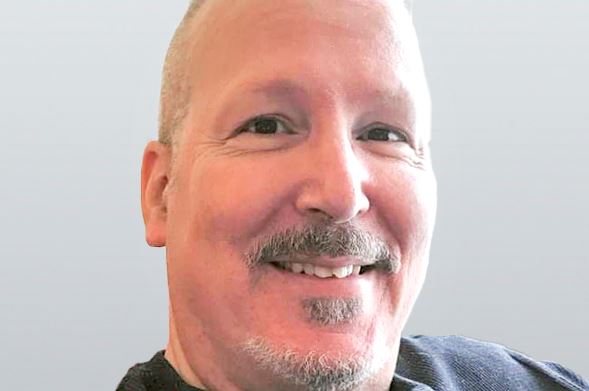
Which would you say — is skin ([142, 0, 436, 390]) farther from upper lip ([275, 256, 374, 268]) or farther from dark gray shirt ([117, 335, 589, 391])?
dark gray shirt ([117, 335, 589, 391])

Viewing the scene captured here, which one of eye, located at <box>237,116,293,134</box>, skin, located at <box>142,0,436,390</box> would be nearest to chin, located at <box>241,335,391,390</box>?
skin, located at <box>142,0,436,390</box>

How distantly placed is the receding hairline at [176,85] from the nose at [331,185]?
19cm

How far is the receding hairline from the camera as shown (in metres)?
1.06

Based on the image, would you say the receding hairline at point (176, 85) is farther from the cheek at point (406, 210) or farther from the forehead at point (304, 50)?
the cheek at point (406, 210)

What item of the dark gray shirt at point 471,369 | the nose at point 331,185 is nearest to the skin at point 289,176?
the nose at point 331,185

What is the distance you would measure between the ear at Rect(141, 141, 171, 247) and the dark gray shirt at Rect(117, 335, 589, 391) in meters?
0.15

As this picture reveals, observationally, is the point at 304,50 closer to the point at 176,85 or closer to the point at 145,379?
the point at 176,85

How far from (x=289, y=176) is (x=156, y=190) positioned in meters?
0.23

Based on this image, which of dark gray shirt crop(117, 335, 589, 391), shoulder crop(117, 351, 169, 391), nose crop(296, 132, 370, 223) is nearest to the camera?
nose crop(296, 132, 370, 223)

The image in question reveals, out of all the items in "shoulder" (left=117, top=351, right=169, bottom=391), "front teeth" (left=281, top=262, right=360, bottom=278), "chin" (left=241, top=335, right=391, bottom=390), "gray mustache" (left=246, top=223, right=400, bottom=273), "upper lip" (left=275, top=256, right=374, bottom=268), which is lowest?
"shoulder" (left=117, top=351, right=169, bottom=391)

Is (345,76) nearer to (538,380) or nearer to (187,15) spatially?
(187,15)

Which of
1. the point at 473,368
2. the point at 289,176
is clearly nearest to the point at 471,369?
the point at 473,368

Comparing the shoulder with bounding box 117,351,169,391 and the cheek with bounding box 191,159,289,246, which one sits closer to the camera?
the cheek with bounding box 191,159,289,246

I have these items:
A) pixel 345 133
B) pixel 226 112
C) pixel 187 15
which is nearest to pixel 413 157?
→ pixel 345 133
